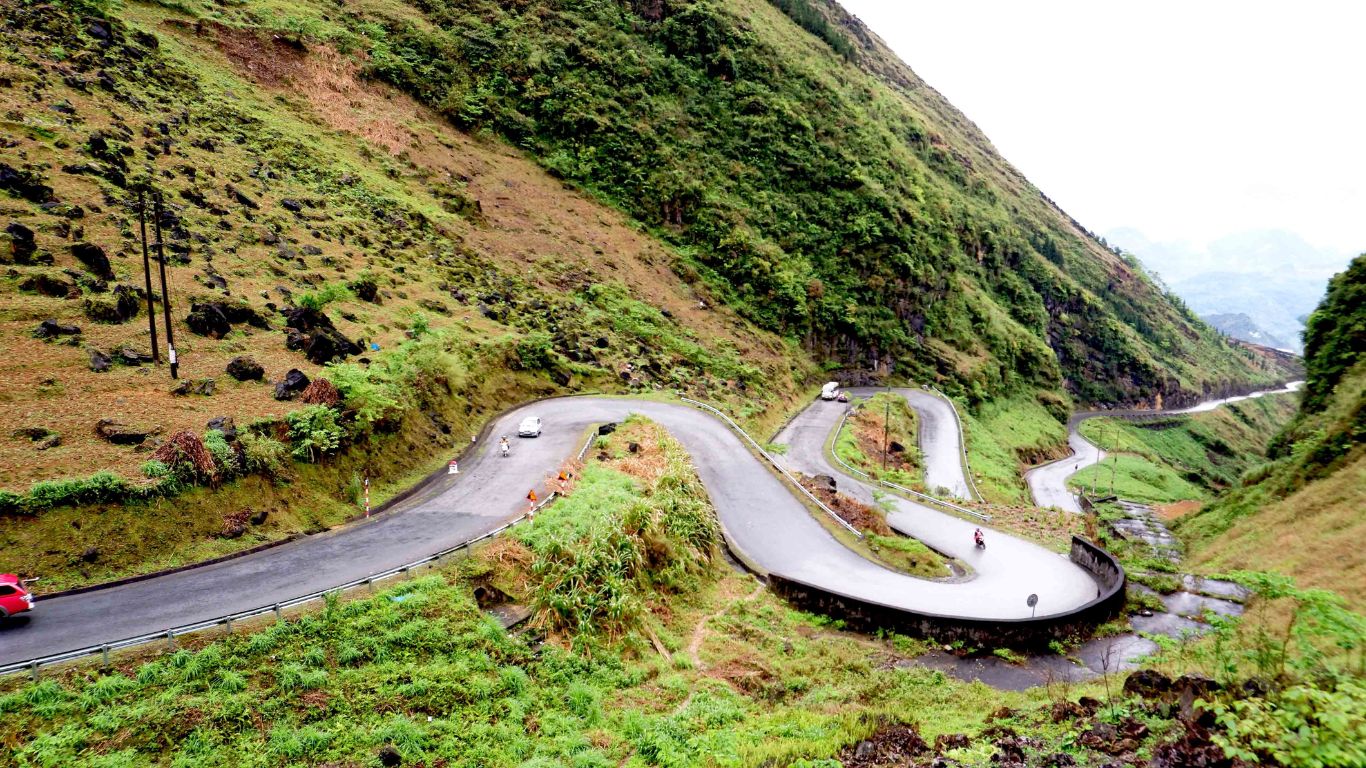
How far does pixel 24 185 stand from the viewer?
858 inches

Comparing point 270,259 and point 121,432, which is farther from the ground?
point 121,432

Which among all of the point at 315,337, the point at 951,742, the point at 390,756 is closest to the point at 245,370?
the point at 315,337

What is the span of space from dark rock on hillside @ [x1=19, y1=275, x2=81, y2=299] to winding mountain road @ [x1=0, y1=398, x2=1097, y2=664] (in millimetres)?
12041

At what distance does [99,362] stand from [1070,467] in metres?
68.4

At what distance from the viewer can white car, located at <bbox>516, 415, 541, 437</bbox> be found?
25.8m

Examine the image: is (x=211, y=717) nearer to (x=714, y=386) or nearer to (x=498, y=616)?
(x=498, y=616)

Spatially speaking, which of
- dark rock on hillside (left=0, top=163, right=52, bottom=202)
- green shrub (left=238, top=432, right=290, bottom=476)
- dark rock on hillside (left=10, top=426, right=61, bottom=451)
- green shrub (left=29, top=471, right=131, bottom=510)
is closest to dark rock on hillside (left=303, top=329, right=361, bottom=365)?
green shrub (left=238, top=432, right=290, bottom=476)

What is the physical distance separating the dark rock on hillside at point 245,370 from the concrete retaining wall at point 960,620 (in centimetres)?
1695

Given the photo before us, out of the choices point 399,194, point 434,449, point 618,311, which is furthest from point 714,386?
point 399,194

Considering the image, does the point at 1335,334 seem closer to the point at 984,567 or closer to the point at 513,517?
the point at 984,567

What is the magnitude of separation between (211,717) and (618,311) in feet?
112

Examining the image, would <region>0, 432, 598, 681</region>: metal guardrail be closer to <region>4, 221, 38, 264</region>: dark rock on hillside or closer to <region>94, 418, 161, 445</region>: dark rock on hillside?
<region>94, 418, 161, 445</region>: dark rock on hillside

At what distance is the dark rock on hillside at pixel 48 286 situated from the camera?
18616 millimetres

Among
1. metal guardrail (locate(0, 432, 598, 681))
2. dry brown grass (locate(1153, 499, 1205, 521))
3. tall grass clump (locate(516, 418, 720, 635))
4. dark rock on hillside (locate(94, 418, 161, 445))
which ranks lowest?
dark rock on hillside (locate(94, 418, 161, 445))
